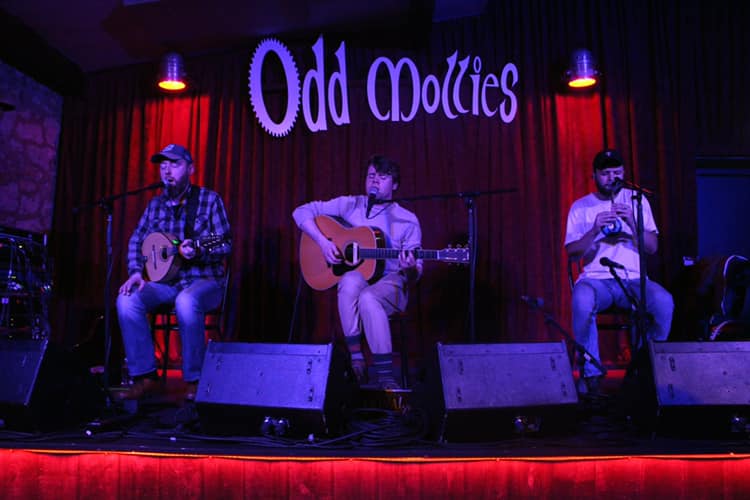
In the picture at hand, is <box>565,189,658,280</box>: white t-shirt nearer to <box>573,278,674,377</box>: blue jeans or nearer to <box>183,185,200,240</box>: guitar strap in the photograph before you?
<box>573,278,674,377</box>: blue jeans

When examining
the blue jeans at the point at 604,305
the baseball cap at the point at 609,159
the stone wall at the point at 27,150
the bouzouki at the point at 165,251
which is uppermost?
the stone wall at the point at 27,150

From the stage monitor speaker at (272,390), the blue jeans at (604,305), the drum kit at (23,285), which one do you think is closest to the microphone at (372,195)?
the blue jeans at (604,305)

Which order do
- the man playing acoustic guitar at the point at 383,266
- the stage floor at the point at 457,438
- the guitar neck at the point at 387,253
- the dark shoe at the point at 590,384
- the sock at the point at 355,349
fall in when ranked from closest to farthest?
the stage floor at the point at 457,438, the dark shoe at the point at 590,384, the man playing acoustic guitar at the point at 383,266, the sock at the point at 355,349, the guitar neck at the point at 387,253

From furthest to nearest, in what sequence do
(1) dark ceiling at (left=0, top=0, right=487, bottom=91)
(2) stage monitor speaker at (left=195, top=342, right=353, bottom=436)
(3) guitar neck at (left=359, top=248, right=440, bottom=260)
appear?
(1) dark ceiling at (left=0, top=0, right=487, bottom=91) → (3) guitar neck at (left=359, top=248, right=440, bottom=260) → (2) stage monitor speaker at (left=195, top=342, right=353, bottom=436)

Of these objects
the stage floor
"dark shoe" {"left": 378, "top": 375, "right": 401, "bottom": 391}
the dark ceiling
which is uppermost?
the dark ceiling

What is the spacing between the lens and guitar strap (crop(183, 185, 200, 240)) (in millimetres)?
3699

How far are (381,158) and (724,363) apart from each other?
2253 mm

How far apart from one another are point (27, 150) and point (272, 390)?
14.1 ft

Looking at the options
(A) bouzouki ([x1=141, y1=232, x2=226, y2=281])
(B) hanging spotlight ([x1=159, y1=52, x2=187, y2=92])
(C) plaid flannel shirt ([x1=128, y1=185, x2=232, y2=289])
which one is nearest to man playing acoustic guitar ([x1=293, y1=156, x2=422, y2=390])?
(C) plaid flannel shirt ([x1=128, y1=185, x2=232, y2=289])

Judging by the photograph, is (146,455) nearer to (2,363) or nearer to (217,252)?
(2,363)

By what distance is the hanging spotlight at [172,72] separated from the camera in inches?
199

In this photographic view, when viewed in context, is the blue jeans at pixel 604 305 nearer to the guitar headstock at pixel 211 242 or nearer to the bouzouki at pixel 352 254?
the bouzouki at pixel 352 254

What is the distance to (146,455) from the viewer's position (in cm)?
226

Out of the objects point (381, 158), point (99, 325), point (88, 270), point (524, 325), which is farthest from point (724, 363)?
point (88, 270)
